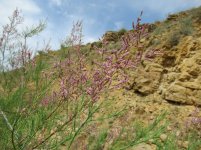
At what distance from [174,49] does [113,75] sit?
31.1 feet

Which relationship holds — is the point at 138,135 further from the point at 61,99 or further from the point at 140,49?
the point at 140,49

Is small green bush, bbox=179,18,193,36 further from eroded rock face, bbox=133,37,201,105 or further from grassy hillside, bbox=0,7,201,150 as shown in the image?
eroded rock face, bbox=133,37,201,105

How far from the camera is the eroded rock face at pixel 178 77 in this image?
995cm

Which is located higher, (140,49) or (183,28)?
(183,28)

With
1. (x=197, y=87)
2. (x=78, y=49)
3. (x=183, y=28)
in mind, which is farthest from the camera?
(x=183, y=28)

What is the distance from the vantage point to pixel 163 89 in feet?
34.7

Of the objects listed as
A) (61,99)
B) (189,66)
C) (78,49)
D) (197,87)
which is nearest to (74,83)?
(61,99)

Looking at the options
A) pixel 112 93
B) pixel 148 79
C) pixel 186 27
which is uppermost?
pixel 186 27

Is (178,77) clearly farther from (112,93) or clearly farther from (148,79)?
(112,93)

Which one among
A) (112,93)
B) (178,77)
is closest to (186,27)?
(178,77)

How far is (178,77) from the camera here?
10508 mm

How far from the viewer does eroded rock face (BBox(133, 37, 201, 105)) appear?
9945 millimetres

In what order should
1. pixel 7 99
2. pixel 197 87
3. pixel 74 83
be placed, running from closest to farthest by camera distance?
1. pixel 74 83
2. pixel 7 99
3. pixel 197 87

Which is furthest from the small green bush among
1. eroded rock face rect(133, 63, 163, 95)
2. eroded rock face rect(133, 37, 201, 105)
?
eroded rock face rect(133, 63, 163, 95)
